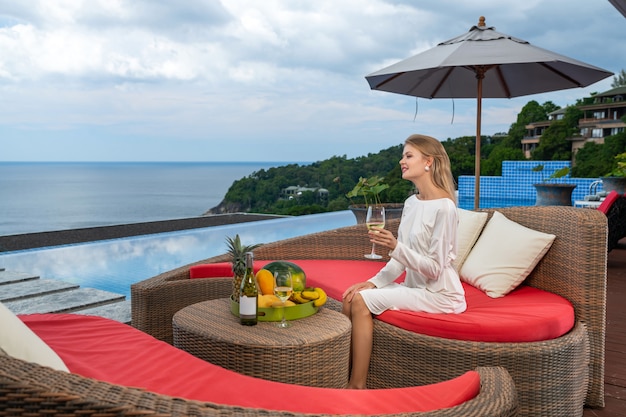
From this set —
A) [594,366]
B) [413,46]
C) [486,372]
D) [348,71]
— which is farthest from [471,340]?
[348,71]

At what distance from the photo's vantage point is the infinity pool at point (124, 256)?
560 centimetres

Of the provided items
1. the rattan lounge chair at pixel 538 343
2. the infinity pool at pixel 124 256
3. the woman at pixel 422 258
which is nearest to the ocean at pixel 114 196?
the infinity pool at pixel 124 256

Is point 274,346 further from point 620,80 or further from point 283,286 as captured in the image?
point 620,80

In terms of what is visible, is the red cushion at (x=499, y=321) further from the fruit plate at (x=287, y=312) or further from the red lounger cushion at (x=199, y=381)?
the red lounger cushion at (x=199, y=381)

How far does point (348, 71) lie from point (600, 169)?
1389 centimetres

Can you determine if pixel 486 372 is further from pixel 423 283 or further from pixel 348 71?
pixel 348 71

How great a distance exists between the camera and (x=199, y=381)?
156 centimetres

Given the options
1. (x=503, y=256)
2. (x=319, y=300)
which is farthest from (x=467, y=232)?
(x=319, y=300)

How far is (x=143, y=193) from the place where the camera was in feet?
138

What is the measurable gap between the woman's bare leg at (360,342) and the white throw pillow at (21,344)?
1.56 meters

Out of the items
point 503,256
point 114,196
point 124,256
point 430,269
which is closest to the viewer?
point 430,269

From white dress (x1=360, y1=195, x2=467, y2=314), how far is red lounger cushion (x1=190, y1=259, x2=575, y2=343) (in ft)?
0.17

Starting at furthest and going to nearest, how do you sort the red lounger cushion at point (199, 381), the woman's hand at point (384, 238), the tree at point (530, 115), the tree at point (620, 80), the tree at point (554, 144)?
1. the tree at point (620, 80)
2. the tree at point (530, 115)
3. the tree at point (554, 144)
4. the woman's hand at point (384, 238)
5. the red lounger cushion at point (199, 381)

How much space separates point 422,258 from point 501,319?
0.42 m
